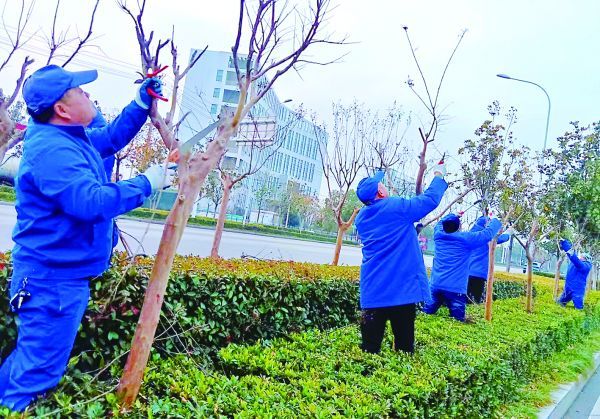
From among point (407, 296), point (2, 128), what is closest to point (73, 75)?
point (407, 296)

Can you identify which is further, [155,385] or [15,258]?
[155,385]

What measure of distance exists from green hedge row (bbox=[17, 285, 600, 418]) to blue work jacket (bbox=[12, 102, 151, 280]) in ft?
1.71

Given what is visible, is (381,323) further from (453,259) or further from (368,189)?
(453,259)

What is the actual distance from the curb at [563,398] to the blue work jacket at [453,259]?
5.29ft

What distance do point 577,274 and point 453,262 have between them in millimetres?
5385

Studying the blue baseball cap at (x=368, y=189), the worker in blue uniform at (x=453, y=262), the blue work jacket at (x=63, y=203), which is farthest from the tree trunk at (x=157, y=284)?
the worker in blue uniform at (x=453, y=262)

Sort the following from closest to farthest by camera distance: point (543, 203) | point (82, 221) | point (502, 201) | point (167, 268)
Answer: point (82, 221), point (167, 268), point (502, 201), point (543, 203)

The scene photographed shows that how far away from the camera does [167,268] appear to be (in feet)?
7.03

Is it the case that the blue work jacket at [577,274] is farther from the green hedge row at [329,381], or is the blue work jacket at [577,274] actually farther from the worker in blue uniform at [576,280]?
the green hedge row at [329,381]

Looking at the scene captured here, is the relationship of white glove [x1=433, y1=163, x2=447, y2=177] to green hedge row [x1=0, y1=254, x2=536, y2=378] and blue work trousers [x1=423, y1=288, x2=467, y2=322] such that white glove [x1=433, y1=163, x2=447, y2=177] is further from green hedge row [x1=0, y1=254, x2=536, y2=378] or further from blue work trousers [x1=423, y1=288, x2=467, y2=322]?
blue work trousers [x1=423, y1=288, x2=467, y2=322]

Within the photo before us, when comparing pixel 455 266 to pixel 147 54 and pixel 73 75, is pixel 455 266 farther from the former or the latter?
pixel 73 75

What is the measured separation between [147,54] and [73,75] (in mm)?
715

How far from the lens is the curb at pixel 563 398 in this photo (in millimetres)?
4738

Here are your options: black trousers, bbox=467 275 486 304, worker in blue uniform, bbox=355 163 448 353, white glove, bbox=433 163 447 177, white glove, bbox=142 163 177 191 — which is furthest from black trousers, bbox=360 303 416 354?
black trousers, bbox=467 275 486 304
